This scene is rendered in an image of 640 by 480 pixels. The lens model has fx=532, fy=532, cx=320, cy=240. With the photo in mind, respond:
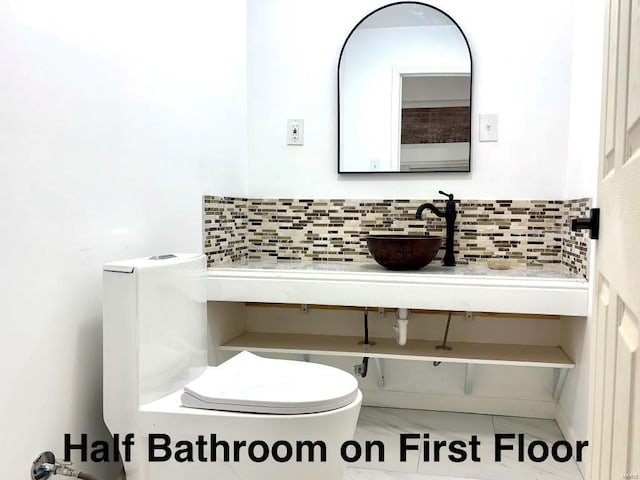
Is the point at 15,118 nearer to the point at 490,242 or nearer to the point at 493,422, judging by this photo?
the point at 490,242

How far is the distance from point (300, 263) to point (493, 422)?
1095 mm

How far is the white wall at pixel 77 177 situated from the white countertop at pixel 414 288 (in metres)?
0.28

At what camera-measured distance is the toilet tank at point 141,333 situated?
138 cm

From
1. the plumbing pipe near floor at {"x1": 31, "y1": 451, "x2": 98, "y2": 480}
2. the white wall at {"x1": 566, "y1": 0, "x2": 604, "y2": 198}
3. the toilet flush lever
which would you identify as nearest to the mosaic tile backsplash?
the white wall at {"x1": 566, "y1": 0, "x2": 604, "y2": 198}

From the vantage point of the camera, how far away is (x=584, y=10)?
6.88 feet

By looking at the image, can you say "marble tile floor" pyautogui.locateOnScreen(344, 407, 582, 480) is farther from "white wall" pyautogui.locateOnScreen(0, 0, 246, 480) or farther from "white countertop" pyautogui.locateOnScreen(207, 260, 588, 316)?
"white wall" pyautogui.locateOnScreen(0, 0, 246, 480)

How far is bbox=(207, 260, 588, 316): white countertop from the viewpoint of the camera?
6.27 ft

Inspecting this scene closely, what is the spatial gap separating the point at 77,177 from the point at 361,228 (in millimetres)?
1375

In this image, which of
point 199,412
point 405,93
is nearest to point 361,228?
point 405,93

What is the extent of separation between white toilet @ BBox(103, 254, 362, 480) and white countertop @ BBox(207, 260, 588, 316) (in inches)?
22.5

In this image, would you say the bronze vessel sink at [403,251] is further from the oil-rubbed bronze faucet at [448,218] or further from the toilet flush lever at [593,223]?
the toilet flush lever at [593,223]

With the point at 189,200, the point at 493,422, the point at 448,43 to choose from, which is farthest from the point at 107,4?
the point at 493,422

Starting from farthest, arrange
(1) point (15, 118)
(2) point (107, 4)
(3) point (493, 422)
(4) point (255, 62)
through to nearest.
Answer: (4) point (255, 62) → (3) point (493, 422) → (2) point (107, 4) → (1) point (15, 118)

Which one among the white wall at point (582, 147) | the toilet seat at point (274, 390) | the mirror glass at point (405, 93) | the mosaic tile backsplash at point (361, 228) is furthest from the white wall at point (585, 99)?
the toilet seat at point (274, 390)
